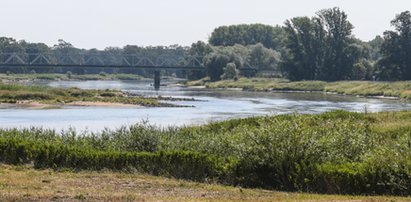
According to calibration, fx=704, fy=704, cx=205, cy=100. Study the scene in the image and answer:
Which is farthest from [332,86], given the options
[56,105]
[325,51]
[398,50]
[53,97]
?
[56,105]

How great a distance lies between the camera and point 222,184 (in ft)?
93.1

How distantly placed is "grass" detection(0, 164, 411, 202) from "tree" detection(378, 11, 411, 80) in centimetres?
13604

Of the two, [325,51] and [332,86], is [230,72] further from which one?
[332,86]

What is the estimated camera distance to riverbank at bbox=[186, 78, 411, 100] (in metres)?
135

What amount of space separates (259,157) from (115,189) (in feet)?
21.6

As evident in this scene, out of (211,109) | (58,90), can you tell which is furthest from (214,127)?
(58,90)

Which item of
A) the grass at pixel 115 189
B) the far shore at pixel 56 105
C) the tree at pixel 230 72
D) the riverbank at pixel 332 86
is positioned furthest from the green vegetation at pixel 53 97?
the tree at pixel 230 72

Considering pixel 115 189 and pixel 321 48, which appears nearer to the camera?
pixel 115 189

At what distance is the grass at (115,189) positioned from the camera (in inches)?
895

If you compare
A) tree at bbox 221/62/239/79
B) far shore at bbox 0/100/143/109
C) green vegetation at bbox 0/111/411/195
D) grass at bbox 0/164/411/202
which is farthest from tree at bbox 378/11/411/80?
grass at bbox 0/164/411/202

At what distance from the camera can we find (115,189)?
25.2 meters

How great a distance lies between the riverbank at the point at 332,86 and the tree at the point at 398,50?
776 cm

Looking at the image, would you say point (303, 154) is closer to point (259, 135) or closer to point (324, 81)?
point (259, 135)

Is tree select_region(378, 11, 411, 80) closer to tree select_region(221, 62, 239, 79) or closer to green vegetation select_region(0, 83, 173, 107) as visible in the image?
tree select_region(221, 62, 239, 79)
